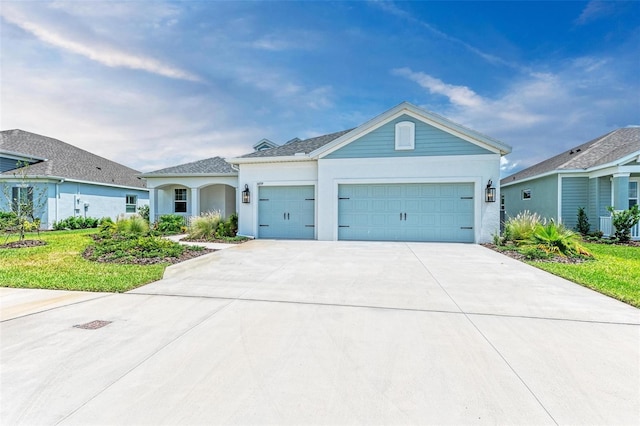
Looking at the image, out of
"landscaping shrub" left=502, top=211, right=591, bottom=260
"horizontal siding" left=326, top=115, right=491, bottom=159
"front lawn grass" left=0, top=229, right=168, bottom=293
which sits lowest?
"front lawn grass" left=0, top=229, right=168, bottom=293

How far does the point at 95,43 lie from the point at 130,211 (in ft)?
53.6

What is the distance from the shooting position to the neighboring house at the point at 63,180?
54.0 feet

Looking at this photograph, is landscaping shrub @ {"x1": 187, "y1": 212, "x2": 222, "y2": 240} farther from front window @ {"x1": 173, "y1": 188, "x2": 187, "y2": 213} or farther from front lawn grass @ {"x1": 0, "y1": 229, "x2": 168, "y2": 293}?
front window @ {"x1": 173, "y1": 188, "x2": 187, "y2": 213}

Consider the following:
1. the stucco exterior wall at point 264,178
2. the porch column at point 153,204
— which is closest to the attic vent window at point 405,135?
the stucco exterior wall at point 264,178

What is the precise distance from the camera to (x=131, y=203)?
72.8ft

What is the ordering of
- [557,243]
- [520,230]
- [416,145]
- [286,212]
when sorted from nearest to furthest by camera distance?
[557,243], [520,230], [416,145], [286,212]

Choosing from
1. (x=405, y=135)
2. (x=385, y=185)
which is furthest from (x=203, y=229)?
(x=405, y=135)

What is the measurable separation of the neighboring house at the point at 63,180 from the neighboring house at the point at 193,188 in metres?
4.83

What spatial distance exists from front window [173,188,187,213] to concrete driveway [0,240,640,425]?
13390mm

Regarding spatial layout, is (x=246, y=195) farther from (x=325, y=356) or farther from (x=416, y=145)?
(x=325, y=356)

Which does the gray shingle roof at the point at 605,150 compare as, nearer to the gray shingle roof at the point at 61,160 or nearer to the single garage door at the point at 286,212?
the single garage door at the point at 286,212

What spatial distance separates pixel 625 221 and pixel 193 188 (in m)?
19.5

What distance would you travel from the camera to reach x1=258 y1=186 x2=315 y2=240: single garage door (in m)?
12.6

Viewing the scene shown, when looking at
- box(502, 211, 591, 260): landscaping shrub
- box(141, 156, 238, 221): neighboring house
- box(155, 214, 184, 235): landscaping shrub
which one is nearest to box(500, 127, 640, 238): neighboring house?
box(502, 211, 591, 260): landscaping shrub
